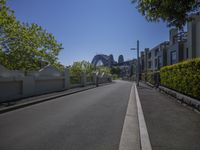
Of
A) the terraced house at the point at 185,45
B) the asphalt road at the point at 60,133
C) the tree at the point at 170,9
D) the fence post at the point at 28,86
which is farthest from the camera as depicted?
the terraced house at the point at 185,45

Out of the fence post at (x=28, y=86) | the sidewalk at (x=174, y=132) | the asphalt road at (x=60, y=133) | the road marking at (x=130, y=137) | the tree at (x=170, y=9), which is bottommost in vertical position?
the road marking at (x=130, y=137)

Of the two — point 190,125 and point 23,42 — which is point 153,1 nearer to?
point 190,125

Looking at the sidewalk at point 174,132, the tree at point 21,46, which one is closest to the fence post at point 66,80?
the tree at point 21,46

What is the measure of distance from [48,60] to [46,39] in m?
3.56

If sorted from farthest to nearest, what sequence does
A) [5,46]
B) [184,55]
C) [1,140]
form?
1. [184,55]
2. [5,46]
3. [1,140]

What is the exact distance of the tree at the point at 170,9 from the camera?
5.89 m

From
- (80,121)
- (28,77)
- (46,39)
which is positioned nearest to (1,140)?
(80,121)

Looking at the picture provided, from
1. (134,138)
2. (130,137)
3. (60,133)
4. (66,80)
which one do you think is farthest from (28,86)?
(134,138)

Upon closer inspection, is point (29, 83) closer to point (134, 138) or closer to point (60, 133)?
point (60, 133)

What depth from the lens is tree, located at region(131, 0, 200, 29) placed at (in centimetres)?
589

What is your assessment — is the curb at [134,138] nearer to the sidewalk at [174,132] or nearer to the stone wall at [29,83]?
the sidewalk at [174,132]

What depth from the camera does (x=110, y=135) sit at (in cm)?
550

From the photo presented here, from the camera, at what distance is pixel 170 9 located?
6.08 m

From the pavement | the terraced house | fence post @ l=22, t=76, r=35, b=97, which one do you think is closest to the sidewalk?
the pavement
